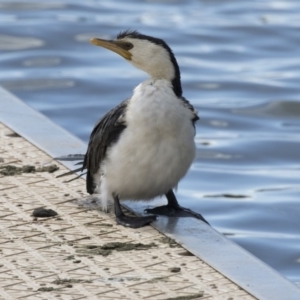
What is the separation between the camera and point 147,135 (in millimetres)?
6035

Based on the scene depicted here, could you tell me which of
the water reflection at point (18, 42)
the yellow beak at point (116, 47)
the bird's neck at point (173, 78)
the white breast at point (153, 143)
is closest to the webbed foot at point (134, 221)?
the white breast at point (153, 143)

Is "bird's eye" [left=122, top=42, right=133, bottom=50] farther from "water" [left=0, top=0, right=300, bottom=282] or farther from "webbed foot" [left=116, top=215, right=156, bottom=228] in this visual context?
"water" [left=0, top=0, right=300, bottom=282]

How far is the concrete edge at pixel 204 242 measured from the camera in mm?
5259

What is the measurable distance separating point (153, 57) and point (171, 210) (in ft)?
2.91

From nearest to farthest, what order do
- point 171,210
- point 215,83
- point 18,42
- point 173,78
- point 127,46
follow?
point 173,78 → point 127,46 → point 171,210 → point 215,83 → point 18,42

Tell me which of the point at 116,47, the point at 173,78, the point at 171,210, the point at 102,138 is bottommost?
the point at 171,210

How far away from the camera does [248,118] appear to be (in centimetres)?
1254

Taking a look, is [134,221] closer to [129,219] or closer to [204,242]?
[129,219]

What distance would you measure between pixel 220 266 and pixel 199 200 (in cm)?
437

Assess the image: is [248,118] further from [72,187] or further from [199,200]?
[72,187]

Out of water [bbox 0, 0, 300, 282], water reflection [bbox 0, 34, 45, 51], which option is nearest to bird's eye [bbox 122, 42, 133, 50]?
water [bbox 0, 0, 300, 282]

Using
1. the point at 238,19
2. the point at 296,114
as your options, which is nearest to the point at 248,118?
the point at 296,114

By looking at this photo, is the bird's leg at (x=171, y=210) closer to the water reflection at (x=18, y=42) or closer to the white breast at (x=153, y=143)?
the white breast at (x=153, y=143)

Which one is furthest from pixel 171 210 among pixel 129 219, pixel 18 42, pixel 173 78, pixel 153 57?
pixel 18 42
